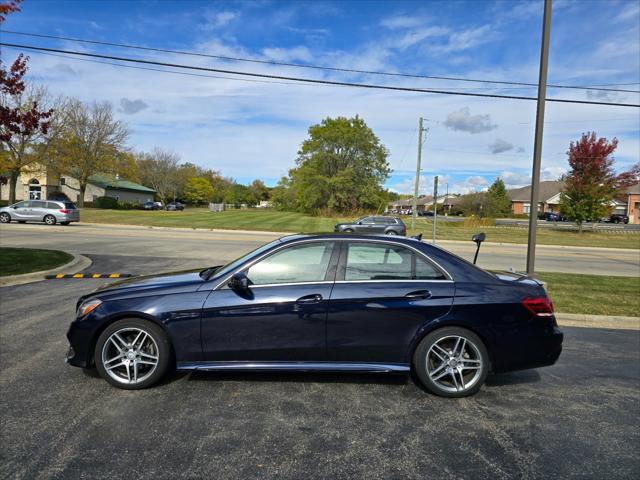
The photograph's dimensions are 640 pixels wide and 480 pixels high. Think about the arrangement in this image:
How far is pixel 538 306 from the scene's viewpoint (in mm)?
3775

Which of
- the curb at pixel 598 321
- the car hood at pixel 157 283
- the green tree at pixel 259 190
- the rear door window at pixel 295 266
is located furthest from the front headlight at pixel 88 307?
the green tree at pixel 259 190

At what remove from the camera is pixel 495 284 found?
3.86m

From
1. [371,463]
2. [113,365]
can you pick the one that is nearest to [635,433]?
[371,463]

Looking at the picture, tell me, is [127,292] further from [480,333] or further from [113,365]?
[480,333]

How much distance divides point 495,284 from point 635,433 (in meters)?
1.53

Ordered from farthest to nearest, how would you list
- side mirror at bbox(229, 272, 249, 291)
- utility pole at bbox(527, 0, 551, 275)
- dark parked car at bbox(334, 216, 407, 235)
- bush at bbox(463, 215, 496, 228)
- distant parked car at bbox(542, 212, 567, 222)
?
distant parked car at bbox(542, 212, 567, 222) < bush at bbox(463, 215, 496, 228) < dark parked car at bbox(334, 216, 407, 235) < utility pole at bbox(527, 0, 551, 275) < side mirror at bbox(229, 272, 249, 291)

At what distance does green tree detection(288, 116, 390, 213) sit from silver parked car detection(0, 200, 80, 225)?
108 feet

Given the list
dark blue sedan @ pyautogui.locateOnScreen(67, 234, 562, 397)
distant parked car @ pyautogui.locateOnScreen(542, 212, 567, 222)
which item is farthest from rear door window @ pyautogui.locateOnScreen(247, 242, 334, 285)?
distant parked car @ pyautogui.locateOnScreen(542, 212, 567, 222)

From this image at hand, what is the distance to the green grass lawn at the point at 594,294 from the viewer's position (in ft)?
23.1

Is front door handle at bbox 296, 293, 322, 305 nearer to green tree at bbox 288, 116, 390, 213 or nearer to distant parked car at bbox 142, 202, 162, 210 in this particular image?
green tree at bbox 288, 116, 390, 213

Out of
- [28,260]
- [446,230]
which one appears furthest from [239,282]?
[446,230]

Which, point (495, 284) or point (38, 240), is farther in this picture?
point (38, 240)

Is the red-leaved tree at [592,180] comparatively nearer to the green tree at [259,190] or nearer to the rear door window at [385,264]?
the rear door window at [385,264]

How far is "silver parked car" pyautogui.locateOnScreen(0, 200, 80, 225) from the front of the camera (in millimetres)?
25422
